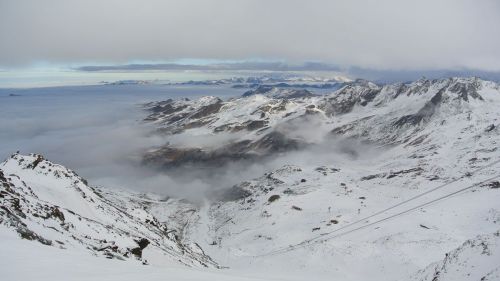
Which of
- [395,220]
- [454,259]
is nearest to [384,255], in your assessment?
[395,220]

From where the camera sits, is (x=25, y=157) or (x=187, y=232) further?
(x=187, y=232)

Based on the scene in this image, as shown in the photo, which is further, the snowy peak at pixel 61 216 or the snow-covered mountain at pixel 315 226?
the snow-covered mountain at pixel 315 226

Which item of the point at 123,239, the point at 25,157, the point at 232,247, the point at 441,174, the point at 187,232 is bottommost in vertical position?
the point at 187,232

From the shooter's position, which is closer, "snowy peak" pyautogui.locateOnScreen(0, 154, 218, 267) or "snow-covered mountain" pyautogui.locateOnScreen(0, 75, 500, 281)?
"snowy peak" pyautogui.locateOnScreen(0, 154, 218, 267)

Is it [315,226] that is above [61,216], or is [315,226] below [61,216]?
below

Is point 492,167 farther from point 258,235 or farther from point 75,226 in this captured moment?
point 75,226

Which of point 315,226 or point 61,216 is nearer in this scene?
point 61,216

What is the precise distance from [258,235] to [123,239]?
82.7m

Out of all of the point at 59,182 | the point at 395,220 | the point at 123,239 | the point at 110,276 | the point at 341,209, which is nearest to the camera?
the point at 110,276

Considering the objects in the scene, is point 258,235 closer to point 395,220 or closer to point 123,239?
point 395,220

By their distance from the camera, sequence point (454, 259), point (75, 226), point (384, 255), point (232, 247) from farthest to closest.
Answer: point (232, 247) < point (384, 255) < point (75, 226) < point (454, 259)

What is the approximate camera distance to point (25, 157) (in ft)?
210

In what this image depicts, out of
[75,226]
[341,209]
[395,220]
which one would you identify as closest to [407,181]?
[341,209]

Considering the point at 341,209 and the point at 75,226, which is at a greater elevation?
the point at 75,226
